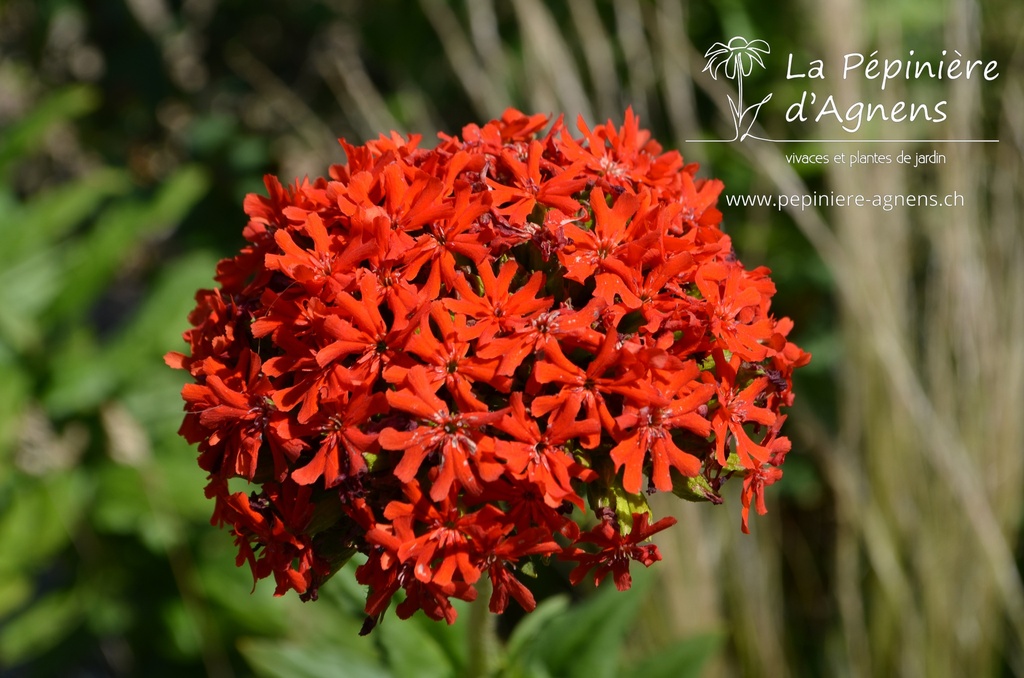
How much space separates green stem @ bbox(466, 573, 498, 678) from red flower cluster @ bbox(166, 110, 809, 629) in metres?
0.32

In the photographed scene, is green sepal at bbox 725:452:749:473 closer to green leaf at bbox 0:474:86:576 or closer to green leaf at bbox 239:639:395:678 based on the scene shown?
green leaf at bbox 239:639:395:678

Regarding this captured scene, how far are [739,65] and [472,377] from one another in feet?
7.38

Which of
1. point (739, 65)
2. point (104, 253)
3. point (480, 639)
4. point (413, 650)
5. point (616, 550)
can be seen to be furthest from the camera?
point (739, 65)

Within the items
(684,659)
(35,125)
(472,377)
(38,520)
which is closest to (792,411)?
(684,659)

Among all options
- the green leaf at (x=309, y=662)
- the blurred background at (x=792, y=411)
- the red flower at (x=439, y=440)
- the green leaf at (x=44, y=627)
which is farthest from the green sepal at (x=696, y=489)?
the green leaf at (x=44, y=627)

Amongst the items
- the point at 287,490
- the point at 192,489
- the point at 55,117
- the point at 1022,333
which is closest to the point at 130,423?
the point at 192,489

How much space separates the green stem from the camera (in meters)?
1.61

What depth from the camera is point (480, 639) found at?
1.67 m

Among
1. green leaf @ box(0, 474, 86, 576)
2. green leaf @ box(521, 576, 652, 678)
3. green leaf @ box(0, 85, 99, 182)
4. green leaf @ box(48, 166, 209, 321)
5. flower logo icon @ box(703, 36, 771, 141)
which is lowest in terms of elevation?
green leaf @ box(521, 576, 652, 678)

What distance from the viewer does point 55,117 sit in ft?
10.2

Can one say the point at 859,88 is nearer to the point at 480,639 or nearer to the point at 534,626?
the point at 534,626

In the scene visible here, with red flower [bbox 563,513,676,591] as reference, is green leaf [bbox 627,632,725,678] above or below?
below

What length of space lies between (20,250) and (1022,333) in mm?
3238

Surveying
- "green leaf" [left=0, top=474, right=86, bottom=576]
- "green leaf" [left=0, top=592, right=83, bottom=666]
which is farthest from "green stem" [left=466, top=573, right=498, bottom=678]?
"green leaf" [left=0, top=592, right=83, bottom=666]
